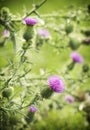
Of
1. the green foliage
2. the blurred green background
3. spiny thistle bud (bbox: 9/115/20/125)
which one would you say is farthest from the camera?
the blurred green background

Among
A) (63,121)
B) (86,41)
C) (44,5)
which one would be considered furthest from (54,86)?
(44,5)

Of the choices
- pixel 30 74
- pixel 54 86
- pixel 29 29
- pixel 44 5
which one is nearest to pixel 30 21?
pixel 29 29

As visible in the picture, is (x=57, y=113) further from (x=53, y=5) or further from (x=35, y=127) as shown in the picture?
(x=53, y=5)

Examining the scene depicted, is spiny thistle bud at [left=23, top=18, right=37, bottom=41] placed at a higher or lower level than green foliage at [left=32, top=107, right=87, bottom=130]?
higher

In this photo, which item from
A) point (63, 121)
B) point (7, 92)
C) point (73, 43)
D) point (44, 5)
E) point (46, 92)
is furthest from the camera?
point (44, 5)

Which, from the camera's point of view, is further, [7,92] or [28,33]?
[28,33]

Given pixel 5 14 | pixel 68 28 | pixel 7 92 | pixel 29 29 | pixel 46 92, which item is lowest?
pixel 46 92

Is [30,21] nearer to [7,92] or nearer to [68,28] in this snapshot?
[7,92]

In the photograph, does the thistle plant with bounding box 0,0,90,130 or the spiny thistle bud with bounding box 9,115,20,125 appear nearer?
the thistle plant with bounding box 0,0,90,130

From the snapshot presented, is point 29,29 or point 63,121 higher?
point 29,29

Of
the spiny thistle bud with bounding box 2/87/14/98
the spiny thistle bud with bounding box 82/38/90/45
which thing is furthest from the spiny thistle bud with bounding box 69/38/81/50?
the spiny thistle bud with bounding box 2/87/14/98

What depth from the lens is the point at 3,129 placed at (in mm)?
2180

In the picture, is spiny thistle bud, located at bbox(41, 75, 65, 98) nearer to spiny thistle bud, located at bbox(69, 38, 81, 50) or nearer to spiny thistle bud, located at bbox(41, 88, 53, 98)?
spiny thistle bud, located at bbox(41, 88, 53, 98)

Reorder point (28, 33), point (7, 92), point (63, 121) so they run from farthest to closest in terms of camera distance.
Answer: point (63, 121), point (28, 33), point (7, 92)
